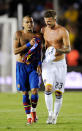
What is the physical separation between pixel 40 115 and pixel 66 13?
1089cm

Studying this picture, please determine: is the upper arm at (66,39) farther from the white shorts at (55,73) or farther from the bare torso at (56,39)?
the white shorts at (55,73)

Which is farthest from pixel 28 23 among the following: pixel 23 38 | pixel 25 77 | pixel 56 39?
pixel 25 77

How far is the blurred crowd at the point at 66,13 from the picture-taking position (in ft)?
68.2

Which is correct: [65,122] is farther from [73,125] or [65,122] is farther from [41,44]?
[41,44]

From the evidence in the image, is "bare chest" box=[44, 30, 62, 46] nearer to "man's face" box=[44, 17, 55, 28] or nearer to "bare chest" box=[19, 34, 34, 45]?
"man's face" box=[44, 17, 55, 28]

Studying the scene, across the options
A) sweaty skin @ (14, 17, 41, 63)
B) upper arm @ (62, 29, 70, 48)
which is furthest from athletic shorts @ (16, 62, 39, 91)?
upper arm @ (62, 29, 70, 48)

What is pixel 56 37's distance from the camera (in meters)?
9.70

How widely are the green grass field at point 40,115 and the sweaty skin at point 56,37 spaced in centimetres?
125

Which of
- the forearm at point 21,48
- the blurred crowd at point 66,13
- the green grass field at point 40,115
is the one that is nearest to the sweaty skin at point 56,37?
the forearm at point 21,48

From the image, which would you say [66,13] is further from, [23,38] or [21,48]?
[21,48]

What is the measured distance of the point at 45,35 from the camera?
32.2ft

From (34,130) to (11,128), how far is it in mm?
512

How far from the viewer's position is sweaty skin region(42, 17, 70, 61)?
9.55 m

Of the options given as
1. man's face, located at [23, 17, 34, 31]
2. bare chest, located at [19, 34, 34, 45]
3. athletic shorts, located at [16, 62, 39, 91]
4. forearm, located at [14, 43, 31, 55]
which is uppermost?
man's face, located at [23, 17, 34, 31]
